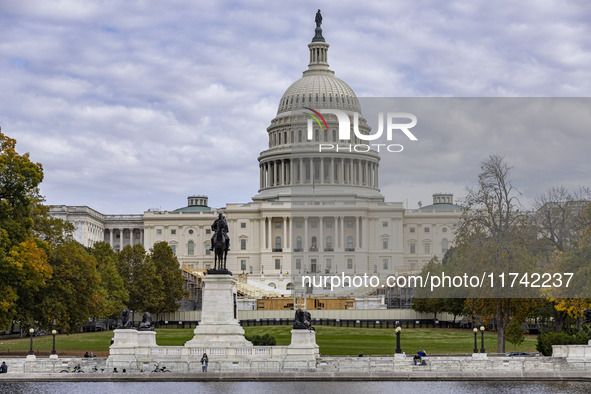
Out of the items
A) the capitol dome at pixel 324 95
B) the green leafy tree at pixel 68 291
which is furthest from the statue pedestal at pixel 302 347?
the capitol dome at pixel 324 95

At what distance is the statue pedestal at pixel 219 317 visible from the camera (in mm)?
59500

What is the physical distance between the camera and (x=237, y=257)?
18625 centimetres

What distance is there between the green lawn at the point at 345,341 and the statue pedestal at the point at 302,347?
43.4 feet

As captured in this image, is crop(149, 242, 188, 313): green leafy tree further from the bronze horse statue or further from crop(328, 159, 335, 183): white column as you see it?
crop(328, 159, 335, 183): white column

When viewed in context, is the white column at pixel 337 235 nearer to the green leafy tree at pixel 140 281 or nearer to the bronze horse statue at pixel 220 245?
the green leafy tree at pixel 140 281

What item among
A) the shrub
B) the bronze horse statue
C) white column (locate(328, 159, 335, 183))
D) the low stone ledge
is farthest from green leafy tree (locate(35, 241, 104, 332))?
white column (locate(328, 159, 335, 183))

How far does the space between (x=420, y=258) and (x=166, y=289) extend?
251ft

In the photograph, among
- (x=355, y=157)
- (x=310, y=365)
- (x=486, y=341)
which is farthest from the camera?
(x=355, y=157)

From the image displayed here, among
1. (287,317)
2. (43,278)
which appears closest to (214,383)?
(43,278)

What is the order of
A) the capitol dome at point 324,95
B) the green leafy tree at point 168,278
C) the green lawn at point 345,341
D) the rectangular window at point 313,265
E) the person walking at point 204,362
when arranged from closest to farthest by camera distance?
the person walking at point 204,362 < the green lawn at point 345,341 < the green leafy tree at point 168,278 < the rectangular window at point 313,265 < the capitol dome at point 324,95

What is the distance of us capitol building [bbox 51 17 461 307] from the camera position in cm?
18025

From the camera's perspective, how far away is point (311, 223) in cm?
18625

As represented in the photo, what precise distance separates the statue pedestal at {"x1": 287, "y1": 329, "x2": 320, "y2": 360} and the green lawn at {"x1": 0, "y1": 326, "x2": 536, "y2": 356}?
13.2 m

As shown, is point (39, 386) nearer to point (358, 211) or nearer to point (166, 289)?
point (166, 289)
